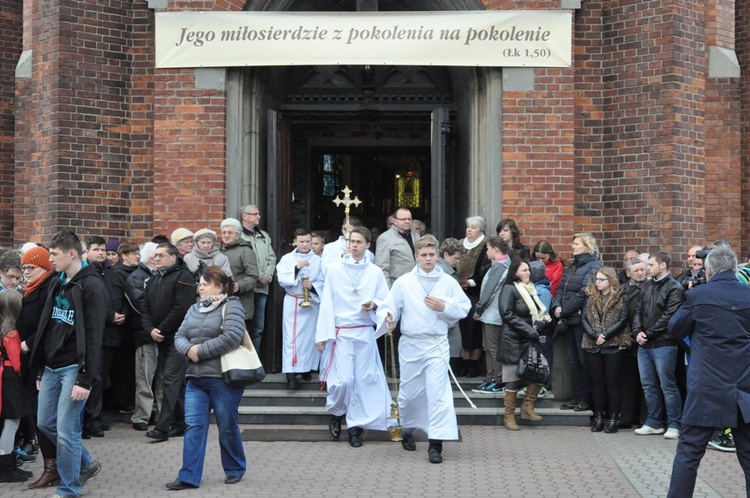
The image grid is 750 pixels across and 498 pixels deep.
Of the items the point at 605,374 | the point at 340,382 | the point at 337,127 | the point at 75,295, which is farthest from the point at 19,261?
the point at 337,127

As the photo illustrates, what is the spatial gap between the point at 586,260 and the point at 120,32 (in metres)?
6.56

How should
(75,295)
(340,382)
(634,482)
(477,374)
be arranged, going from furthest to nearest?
(477,374), (340,382), (634,482), (75,295)

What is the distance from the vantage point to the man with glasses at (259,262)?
11805mm

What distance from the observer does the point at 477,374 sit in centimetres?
1227

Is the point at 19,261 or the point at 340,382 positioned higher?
the point at 19,261

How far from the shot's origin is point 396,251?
11.6 meters

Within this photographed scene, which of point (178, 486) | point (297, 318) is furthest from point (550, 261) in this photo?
point (178, 486)

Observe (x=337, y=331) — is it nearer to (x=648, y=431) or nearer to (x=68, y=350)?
(x=68, y=350)

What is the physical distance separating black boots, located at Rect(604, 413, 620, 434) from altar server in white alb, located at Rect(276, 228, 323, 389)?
128 inches

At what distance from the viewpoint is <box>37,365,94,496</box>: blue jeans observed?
25.1 ft

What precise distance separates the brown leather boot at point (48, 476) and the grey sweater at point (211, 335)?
4.21 feet

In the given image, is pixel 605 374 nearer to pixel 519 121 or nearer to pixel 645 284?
pixel 645 284

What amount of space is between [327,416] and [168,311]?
2.04 m

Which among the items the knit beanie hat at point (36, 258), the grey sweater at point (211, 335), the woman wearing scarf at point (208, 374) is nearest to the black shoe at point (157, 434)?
the woman wearing scarf at point (208, 374)
